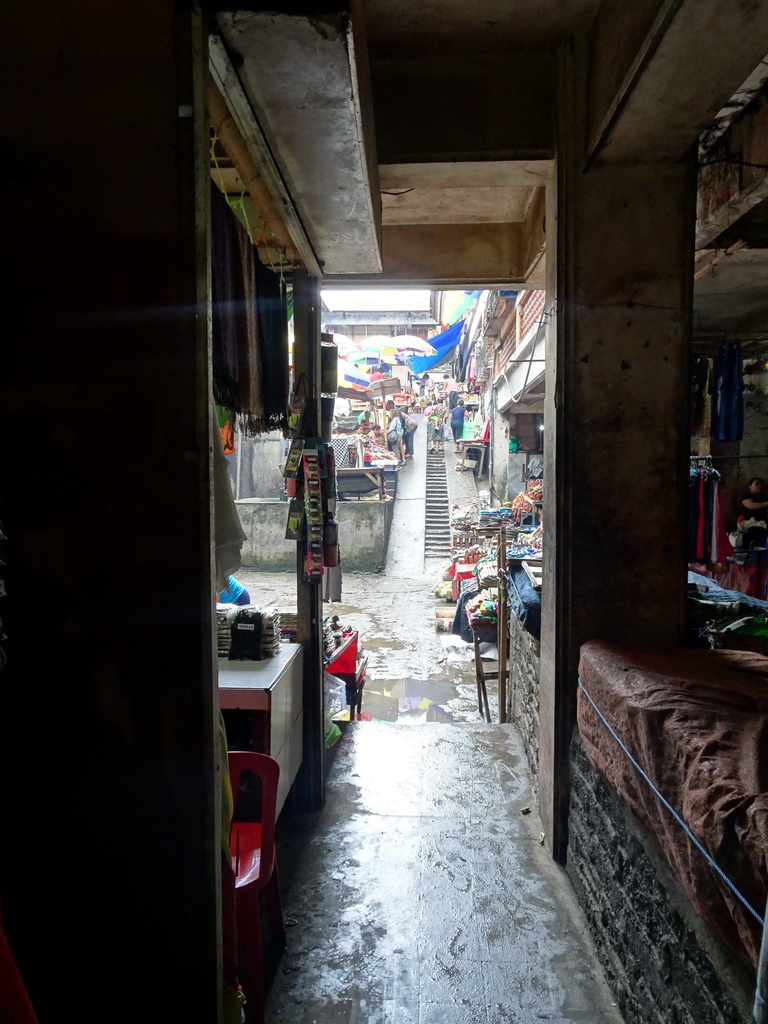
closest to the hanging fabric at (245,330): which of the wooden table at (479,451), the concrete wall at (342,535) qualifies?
the concrete wall at (342,535)

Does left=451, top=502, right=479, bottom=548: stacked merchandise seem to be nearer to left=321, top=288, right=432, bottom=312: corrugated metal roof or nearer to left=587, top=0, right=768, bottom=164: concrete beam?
left=587, top=0, right=768, bottom=164: concrete beam

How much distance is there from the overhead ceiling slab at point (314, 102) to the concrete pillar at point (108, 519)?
0.72 ft

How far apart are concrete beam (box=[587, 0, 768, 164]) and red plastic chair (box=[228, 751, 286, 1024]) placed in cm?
320

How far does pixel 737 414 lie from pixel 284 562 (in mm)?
13929

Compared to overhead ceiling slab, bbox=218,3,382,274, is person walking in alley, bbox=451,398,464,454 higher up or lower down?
higher up

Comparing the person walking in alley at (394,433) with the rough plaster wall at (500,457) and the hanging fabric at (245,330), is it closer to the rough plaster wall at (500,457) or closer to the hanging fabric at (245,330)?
the rough plaster wall at (500,457)

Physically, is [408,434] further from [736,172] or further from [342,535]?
[736,172]

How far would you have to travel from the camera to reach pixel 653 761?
6.20ft

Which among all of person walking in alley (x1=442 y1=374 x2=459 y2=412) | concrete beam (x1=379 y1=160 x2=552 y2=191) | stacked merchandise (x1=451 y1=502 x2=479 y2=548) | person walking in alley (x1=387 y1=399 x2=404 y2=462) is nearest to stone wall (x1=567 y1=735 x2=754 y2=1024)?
concrete beam (x1=379 y1=160 x2=552 y2=191)

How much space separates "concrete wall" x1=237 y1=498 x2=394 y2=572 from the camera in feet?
56.2

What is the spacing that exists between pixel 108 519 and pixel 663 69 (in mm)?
2594

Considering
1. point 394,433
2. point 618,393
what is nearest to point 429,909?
point 618,393

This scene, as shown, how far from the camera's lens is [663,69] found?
7.08 feet

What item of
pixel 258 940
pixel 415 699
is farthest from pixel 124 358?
pixel 415 699
